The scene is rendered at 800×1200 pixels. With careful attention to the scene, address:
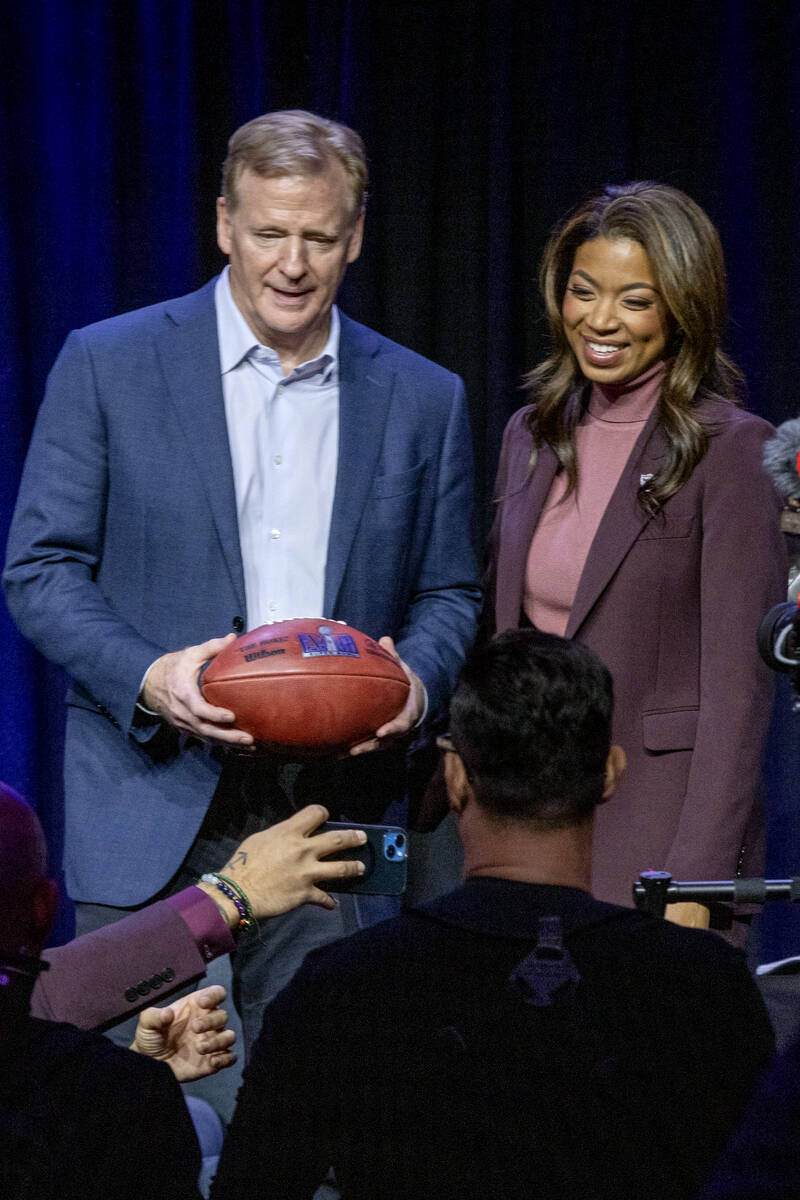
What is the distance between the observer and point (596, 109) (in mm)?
3570

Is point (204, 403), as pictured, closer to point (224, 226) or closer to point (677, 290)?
point (224, 226)

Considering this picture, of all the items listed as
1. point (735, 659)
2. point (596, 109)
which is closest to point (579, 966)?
point (735, 659)

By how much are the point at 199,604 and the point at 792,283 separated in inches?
79.9

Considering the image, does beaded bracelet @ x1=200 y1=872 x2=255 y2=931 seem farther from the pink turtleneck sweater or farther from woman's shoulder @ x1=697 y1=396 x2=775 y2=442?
woman's shoulder @ x1=697 y1=396 x2=775 y2=442

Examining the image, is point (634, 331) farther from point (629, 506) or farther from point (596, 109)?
point (596, 109)

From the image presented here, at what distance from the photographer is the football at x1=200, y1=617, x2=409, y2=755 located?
2.14 m

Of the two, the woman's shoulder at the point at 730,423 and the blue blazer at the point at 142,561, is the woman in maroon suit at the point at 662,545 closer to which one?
the woman's shoulder at the point at 730,423

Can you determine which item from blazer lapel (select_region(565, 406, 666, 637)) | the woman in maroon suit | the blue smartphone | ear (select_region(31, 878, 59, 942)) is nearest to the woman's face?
the woman in maroon suit

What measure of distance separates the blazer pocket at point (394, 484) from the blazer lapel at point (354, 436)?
2 centimetres

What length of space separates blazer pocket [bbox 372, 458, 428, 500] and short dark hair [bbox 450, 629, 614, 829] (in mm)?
921

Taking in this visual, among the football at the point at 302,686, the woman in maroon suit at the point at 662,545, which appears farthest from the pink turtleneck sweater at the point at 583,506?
the football at the point at 302,686

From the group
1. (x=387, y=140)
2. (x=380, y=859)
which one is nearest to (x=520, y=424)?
(x=380, y=859)

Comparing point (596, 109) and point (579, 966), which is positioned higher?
point (596, 109)

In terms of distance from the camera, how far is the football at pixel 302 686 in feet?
7.01
